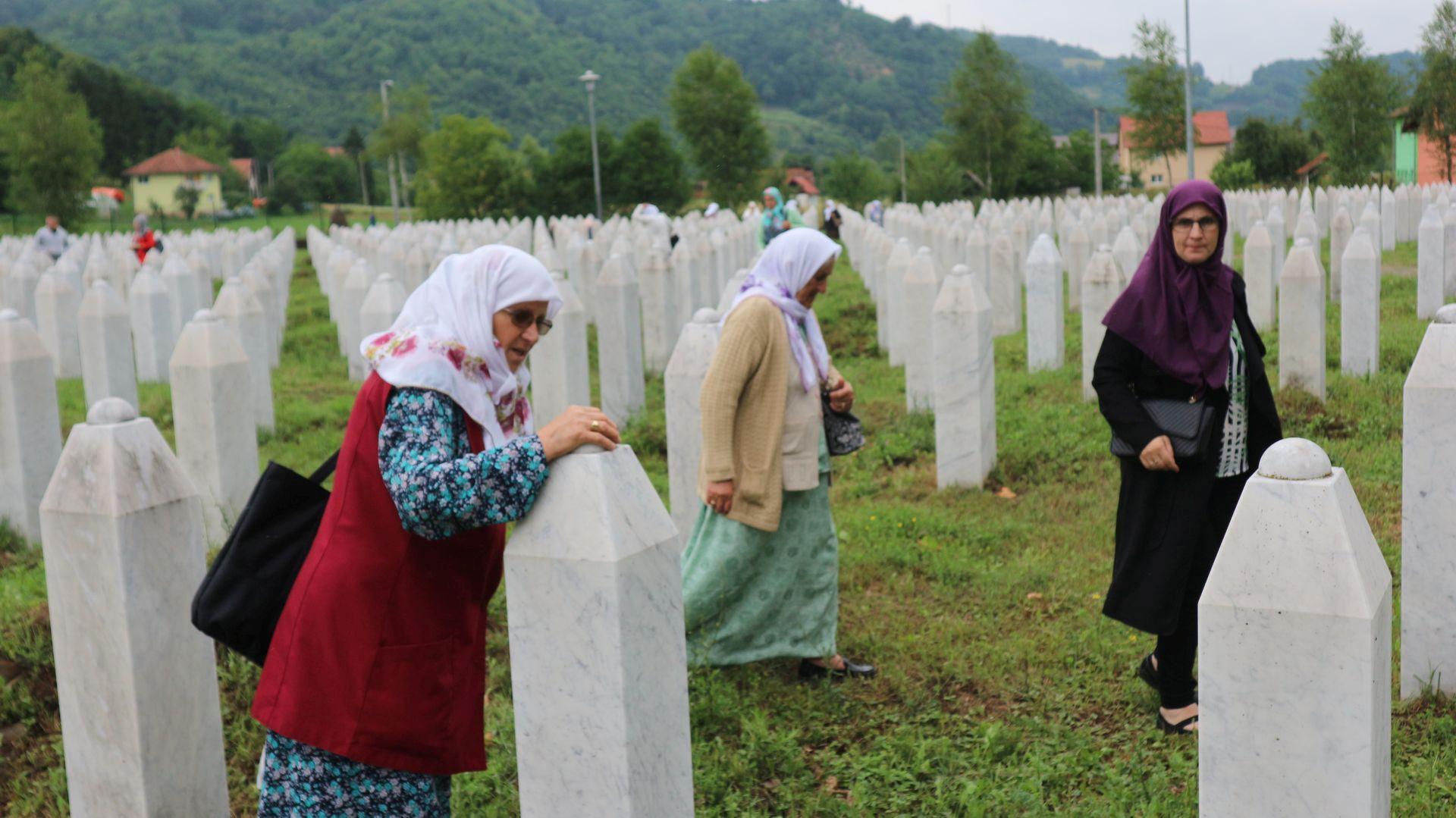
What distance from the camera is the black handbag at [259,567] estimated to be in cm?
276

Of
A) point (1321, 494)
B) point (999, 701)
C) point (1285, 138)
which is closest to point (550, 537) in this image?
point (1321, 494)

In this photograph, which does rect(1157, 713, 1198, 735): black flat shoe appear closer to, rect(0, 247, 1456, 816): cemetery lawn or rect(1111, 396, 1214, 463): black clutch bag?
rect(0, 247, 1456, 816): cemetery lawn

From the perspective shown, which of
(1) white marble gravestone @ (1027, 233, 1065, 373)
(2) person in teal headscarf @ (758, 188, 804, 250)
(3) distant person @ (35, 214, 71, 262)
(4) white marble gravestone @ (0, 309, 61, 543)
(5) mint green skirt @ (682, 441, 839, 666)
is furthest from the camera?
(3) distant person @ (35, 214, 71, 262)

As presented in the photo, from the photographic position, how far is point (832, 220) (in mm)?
28297

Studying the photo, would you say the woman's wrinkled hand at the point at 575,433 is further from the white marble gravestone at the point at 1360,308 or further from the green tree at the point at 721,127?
the green tree at the point at 721,127

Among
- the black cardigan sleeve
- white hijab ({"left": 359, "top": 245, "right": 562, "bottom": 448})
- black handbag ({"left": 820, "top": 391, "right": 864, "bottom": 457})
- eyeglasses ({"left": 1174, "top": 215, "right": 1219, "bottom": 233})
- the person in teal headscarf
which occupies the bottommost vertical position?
black handbag ({"left": 820, "top": 391, "right": 864, "bottom": 457})

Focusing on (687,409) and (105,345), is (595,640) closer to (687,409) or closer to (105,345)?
(687,409)

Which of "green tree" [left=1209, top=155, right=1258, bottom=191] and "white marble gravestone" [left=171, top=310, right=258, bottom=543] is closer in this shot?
"white marble gravestone" [left=171, top=310, right=258, bottom=543]

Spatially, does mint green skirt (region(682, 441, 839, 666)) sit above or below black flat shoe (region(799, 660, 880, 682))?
above

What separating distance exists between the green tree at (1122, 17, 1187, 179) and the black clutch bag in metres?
48.0

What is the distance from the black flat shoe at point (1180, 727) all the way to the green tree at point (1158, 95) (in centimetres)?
4798

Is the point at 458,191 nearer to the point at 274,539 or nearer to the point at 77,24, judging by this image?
the point at 274,539

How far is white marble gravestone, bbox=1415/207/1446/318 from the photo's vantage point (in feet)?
36.2

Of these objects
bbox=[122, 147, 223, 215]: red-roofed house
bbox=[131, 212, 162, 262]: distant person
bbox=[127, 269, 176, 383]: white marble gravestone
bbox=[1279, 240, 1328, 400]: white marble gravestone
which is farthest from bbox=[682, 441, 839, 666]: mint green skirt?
bbox=[122, 147, 223, 215]: red-roofed house
